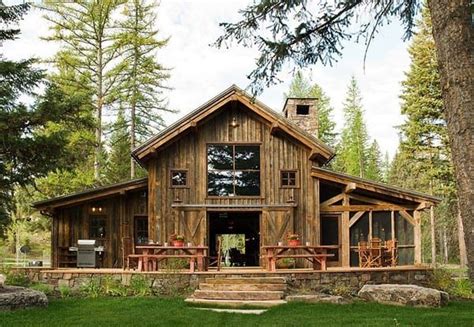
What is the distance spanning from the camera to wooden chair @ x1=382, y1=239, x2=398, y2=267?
16.0m

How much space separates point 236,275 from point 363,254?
466cm

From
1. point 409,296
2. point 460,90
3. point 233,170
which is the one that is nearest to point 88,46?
point 233,170

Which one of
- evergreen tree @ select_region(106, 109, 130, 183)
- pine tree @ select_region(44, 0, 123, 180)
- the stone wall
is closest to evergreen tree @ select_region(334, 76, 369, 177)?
evergreen tree @ select_region(106, 109, 130, 183)

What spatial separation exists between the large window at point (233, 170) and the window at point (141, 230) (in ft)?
9.30

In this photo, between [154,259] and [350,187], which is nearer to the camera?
[154,259]

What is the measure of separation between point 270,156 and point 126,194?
189 inches

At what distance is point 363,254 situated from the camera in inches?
635

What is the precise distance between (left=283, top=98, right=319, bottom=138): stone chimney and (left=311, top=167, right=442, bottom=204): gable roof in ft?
12.0

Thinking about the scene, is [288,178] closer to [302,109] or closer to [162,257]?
[302,109]

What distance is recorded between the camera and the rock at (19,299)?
965 cm

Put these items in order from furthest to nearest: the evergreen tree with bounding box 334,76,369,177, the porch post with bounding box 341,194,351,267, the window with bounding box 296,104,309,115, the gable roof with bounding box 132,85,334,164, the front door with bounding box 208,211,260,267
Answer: the evergreen tree with bounding box 334,76,369,177 → the window with bounding box 296,104,309,115 → the front door with bounding box 208,211,260,267 → the porch post with bounding box 341,194,351,267 → the gable roof with bounding box 132,85,334,164

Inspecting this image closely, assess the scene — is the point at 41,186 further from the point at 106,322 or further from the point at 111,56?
the point at 106,322

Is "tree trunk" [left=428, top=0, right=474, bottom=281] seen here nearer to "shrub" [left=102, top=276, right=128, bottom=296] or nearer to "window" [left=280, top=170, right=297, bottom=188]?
"shrub" [left=102, top=276, right=128, bottom=296]

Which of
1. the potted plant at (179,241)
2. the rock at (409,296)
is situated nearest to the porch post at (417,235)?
the rock at (409,296)
